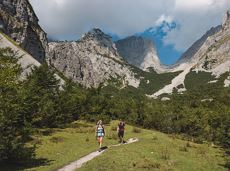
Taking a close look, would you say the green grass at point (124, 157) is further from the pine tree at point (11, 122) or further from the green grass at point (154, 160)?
the pine tree at point (11, 122)

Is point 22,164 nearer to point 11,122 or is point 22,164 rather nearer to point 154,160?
point 11,122

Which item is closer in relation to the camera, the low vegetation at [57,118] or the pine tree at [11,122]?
the pine tree at [11,122]

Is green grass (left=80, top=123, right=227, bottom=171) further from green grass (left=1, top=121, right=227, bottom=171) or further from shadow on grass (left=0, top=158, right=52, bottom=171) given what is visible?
shadow on grass (left=0, top=158, right=52, bottom=171)

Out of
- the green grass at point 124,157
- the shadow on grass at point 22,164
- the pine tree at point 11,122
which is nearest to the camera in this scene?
the pine tree at point 11,122

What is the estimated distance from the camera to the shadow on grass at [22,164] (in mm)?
27308

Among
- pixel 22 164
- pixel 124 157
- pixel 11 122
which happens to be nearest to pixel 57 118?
pixel 22 164

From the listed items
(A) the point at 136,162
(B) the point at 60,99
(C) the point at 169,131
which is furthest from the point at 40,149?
(C) the point at 169,131

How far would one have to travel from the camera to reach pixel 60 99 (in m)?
66.4

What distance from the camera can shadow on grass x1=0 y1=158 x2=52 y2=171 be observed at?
27308 millimetres

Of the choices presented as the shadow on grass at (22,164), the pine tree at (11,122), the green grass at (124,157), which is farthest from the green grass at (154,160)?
the pine tree at (11,122)

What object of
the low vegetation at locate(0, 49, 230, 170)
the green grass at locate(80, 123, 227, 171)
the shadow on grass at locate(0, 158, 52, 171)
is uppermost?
the low vegetation at locate(0, 49, 230, 170)

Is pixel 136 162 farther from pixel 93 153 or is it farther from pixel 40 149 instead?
pixel 40 149

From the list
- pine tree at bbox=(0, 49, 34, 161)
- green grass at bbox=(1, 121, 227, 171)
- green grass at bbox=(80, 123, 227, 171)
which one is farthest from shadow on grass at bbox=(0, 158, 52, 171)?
green grass at bbox=(80, 123, 227, 171)

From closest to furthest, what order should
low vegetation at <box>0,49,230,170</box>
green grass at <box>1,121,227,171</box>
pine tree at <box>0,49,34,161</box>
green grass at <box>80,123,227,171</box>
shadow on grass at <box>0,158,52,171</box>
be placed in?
pine tree at <box>0,49,34,161</box>
green grass at <box>80,123,227,171</box>
green grass at <box>1,121,227,171</box>
shadow on grass at <box>0,158,52,171</box>
low vegetation at <box>0,49,230,170</box>
